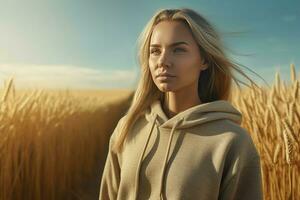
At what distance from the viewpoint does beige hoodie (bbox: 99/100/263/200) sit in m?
1.42

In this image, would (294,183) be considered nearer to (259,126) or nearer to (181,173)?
(259,126)

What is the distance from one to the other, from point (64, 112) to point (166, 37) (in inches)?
99.6

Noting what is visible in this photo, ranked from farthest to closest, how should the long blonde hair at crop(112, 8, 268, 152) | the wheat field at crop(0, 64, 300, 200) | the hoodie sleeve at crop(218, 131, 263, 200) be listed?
the wheat field at crop(0, 64, 300, 200) < the long blonde hair at crop(112, 8, 268, 152) < the hoodie sleeve at crop(218, 131, 263, 200)

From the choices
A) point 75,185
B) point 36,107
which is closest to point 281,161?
point 36,107

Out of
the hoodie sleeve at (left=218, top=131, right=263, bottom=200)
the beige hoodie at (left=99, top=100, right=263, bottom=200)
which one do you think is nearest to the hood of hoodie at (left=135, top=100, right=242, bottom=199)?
the beige hoodie at (left=99, top=100, right=263, bottom=200)

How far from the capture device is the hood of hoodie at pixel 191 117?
1479 millimetres

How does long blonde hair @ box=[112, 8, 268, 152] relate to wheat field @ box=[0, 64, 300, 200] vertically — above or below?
above

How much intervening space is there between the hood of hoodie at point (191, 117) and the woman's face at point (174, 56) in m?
0.09

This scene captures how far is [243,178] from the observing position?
1.43 metres

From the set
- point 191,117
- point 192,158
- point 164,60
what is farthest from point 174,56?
point 192,158

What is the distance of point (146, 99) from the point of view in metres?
1.63

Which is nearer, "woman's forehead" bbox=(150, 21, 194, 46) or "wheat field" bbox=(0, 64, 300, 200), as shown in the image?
"woman's forehead" bbox=(150, 21, 194, 46)

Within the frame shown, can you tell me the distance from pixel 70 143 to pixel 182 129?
8.41ft

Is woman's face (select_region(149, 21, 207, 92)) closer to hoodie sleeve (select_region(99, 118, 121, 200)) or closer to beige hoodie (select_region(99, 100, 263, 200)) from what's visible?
beige hoodie (select_region(99, 100, 263, 200))
